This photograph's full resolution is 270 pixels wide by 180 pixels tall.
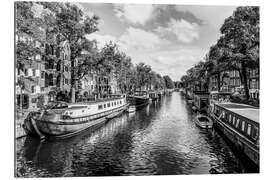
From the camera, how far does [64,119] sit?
1836cm

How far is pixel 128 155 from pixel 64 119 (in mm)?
6804

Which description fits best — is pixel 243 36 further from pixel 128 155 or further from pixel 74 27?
pixel 74 27

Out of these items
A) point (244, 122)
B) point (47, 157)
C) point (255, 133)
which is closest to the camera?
point (255, 133)

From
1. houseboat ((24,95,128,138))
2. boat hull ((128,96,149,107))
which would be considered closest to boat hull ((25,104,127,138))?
houseboat ((24,95,128,138))

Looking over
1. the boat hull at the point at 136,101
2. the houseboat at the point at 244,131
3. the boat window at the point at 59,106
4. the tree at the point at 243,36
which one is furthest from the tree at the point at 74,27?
the boat hull at the point at 136,101

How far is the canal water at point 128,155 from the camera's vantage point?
39.4 feet

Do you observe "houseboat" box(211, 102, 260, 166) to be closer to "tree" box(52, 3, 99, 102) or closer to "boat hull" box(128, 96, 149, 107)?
"tree" box(52, 3, 99, 102)

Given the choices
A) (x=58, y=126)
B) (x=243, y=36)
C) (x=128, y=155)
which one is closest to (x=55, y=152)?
(x=58, y=126)

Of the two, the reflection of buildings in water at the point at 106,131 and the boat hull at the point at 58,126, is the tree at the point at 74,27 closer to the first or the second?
the boat hull at the point at 58,126

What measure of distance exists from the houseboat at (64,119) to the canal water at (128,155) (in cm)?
74

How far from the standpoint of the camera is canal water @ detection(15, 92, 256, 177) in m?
12.0

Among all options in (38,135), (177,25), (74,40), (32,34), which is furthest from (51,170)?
(74,40)
